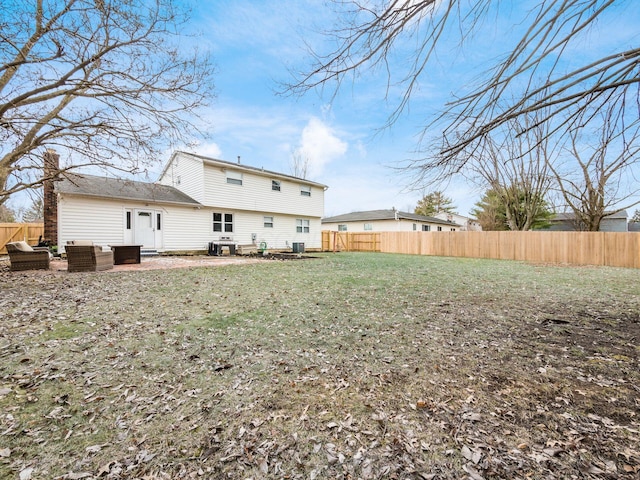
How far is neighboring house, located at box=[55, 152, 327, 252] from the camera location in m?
12.0

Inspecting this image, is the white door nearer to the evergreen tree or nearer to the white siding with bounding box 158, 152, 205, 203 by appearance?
the white siding with bounding box 158, 152, 205, 203

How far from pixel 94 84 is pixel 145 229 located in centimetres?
832

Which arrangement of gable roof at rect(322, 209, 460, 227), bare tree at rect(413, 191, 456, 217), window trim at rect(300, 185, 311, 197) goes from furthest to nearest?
bare tree at rect(413, 191, 456, 217) < gable roof at rect(322, 209, 460, 227) < window trim at rect(300, 185, 311, 197)

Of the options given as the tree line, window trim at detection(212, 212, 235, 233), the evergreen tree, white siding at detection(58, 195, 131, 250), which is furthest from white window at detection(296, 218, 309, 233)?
the tree line

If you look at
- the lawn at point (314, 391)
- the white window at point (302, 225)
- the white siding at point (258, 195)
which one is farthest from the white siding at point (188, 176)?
the lawn at point (314, 391)

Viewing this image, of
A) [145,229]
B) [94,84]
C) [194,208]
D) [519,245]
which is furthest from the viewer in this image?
[519,245]

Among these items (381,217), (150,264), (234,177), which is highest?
(234,177)

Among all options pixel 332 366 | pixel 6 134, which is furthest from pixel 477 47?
pixel 6 134

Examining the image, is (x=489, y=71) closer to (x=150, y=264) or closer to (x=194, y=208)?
(x=150, y=264)

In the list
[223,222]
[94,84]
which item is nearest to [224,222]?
[223,222]

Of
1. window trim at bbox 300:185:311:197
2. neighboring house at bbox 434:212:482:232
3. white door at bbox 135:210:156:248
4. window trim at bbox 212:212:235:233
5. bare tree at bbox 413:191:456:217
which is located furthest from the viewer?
bare tree at bbox 413:191:456:217

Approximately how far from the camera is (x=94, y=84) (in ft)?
21.7

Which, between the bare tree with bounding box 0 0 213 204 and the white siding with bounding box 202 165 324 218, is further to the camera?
the white siding with bounding box 202 165 324 218

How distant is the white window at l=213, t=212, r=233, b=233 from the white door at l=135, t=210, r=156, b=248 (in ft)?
10.3
